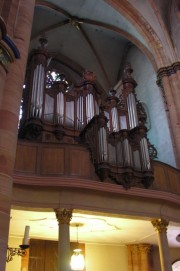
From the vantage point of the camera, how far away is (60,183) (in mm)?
7844

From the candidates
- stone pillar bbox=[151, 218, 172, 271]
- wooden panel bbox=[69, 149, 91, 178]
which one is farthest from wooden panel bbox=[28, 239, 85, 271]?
wooden panel bbox=[69, 149, 91, 178]

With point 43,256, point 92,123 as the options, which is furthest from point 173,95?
point 43,256

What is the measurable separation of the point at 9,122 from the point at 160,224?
5.84 metres

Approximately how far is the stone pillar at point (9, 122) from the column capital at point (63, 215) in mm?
3765

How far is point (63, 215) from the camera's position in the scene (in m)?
7.82

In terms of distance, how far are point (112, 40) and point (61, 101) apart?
663 cm

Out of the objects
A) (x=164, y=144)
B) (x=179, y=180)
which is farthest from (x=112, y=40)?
(x=179, y=180)

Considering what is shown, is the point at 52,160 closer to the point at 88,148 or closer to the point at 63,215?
the point at 88,148

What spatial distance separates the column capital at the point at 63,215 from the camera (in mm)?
7745

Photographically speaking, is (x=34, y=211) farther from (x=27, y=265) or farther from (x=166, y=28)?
(x=166, y=28)

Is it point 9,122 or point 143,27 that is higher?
point 143,27

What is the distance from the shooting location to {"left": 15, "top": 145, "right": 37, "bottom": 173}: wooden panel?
8.02m

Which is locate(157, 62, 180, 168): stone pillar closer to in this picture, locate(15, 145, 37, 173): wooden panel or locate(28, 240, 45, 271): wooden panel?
locate(15, 145, 37, 173): wooden panel

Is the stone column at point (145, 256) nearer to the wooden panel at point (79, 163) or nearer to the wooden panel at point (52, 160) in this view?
the wooden panel at point (79, 163)
